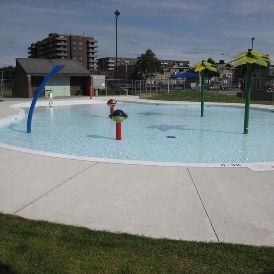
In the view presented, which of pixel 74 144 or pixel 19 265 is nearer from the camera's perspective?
pixel 19 265

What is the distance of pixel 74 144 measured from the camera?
12750 mm

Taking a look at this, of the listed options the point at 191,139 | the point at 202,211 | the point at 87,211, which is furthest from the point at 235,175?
the point at 191,139

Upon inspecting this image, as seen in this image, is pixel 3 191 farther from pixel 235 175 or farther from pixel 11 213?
pixel 235 175

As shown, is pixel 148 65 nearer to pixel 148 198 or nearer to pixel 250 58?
pixel 250 58

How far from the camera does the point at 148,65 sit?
249ft

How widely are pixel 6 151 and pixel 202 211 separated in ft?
20.0

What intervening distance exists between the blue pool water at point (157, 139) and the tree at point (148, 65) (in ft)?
186

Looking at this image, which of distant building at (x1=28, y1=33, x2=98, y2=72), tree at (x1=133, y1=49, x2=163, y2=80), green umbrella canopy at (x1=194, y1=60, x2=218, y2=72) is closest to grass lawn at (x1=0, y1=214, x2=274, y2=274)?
Answer: green umbrella canopy at (x1=194, y1=60, x2=218, y2=72)

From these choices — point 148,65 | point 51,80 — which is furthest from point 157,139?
point 148,65

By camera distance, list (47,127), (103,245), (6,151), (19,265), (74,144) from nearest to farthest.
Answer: (19,265) → (103,245) → (6,151) → (74,144) → (47,127)

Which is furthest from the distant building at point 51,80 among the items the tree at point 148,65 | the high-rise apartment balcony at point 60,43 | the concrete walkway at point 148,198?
the high-rise apartment balcony at point 60,43

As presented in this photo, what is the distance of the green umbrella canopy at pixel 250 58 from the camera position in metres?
13.6

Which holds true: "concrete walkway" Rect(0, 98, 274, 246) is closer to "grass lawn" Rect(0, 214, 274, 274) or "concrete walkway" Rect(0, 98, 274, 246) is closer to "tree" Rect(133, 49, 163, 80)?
"grass lawn" Rect(0, 214, 274, 274)

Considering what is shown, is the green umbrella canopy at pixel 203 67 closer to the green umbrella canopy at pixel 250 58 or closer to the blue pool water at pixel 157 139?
the blue pool water at pixel 157 139
